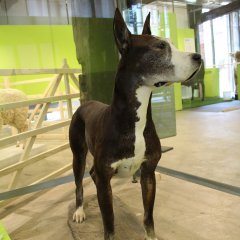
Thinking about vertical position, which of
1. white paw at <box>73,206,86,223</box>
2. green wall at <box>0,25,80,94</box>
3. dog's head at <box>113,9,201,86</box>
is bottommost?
white paw at <box>73,206,86,223</box>

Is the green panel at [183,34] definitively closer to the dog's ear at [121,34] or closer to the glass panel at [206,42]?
the glass panel at [206,42]

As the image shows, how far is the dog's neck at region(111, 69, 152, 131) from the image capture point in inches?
56.0

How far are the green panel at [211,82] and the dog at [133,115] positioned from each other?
729 centimetres

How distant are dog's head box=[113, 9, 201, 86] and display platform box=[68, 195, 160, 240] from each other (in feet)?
3.06

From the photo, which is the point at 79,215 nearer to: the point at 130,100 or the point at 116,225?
the point at 116,225

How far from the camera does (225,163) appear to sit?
312 cm

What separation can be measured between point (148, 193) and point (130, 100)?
540mm

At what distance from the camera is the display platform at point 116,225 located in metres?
1.85

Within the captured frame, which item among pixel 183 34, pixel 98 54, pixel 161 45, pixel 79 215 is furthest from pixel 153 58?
pixel 183 34

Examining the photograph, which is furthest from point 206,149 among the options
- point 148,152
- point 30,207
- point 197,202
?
point 148,152

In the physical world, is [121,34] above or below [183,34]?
below

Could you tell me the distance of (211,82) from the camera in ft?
28.5

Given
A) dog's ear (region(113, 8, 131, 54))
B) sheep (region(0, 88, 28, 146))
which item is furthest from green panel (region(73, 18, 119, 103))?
dog's ear (region(113, 8, 131, 54))

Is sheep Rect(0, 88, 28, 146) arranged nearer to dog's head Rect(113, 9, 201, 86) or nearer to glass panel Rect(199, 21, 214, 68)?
dog's head Rect(113, 9, 201, 86)
